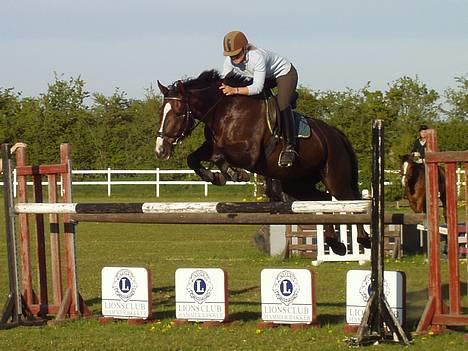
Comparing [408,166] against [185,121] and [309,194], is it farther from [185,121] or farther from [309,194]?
[185,121]

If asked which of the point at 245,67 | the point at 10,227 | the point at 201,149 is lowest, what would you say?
the point at 10,227

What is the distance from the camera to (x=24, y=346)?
854cm

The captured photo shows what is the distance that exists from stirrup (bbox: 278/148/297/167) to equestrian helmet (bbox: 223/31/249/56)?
1.01m

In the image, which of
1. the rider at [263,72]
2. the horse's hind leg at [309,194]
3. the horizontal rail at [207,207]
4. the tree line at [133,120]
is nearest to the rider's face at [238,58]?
the rider at [263,72]

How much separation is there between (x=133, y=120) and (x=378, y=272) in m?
42.5

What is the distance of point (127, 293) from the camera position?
9.77 m

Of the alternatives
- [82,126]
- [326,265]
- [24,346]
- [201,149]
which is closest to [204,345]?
[24,346]

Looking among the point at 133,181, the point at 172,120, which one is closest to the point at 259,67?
the point at 172,120

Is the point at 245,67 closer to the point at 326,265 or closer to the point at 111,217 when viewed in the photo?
the point at 111,217

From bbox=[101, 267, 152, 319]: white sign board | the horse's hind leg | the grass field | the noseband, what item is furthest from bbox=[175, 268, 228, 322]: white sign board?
the horse's hind leg

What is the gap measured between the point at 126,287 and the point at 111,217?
754mm

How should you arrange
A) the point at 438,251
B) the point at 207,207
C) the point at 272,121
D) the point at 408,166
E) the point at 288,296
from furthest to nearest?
1. the point at 408,166
2. the point at 272,121
3. the point at 288,296
4. the point at 207,207
5. the point at 438,251

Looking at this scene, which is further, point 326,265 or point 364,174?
point 364,174

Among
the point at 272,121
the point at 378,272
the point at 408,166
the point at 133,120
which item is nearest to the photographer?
the point at 378,272
